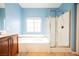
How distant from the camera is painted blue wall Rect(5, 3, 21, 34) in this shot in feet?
15.1

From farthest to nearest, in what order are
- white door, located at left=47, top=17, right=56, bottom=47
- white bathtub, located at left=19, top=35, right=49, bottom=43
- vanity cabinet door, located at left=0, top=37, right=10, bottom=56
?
1. white door, located at left=47, top=17, right=56, bottom=47
2. white bathtub, located at left=19, top=35, right=49, bottom=43
3. vanity cabinet door, located at left=0, top=37, right=10, bottom=56

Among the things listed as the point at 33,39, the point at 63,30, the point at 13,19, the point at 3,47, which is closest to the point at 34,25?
the point at 33,39

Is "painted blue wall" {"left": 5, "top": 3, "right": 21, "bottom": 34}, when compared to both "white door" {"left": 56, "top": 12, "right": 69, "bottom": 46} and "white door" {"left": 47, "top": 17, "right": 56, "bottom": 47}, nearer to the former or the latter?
"white door" {"left": 47, "top": 17, "right": 56, "bottom": 47}

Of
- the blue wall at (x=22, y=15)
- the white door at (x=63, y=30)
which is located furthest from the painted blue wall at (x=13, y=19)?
the white door at (x=63, y=30)

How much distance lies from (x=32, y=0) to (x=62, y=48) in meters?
3.68

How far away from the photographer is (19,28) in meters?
4.80

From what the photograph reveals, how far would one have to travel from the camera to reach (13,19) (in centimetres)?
474

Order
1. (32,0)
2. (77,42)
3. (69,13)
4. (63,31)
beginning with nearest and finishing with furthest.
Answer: (32,0)
(77,42)
(69,13)
(63,31)

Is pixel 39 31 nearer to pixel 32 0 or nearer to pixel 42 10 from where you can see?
pixel 42 10

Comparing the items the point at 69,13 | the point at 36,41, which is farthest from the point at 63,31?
the point at 36,41

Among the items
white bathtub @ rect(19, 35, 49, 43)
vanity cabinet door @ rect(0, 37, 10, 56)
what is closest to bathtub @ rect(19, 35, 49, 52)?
white bathtub @ rect(19, 35, 49, 43)

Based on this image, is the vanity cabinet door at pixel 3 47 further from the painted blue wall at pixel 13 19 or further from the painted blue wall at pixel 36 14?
the painted blue wall at pixel 36 14

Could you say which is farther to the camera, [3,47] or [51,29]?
[51,29]

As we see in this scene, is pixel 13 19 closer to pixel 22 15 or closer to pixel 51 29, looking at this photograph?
pixel 22 15
